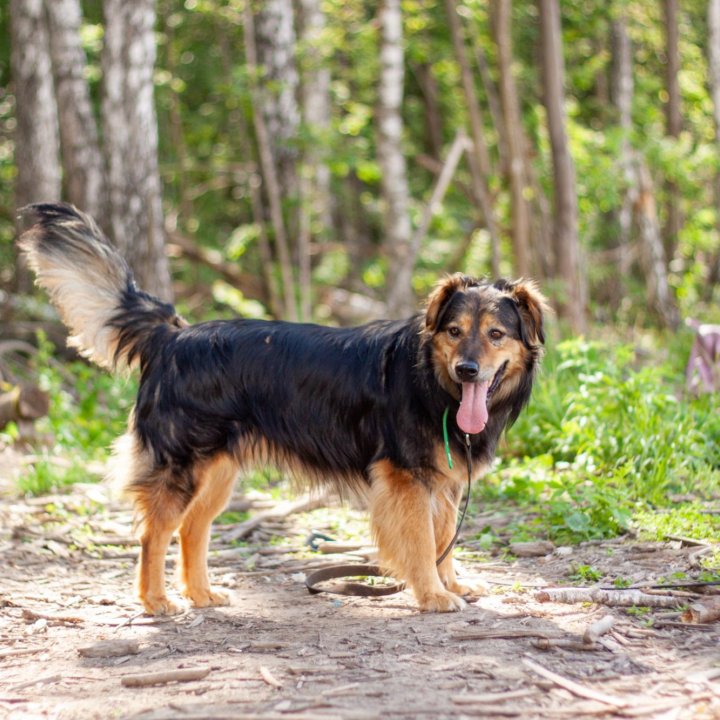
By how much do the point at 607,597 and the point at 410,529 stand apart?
42.1 inches

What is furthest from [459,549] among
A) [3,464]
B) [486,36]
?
[486,36]

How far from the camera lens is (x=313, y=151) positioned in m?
13.8

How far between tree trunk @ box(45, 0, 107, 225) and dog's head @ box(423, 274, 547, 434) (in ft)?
28.6

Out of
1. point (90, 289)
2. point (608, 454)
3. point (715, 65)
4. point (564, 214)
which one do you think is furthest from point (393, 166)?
point (90, 289)

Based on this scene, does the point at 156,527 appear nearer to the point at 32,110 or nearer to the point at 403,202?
the point at 403,202

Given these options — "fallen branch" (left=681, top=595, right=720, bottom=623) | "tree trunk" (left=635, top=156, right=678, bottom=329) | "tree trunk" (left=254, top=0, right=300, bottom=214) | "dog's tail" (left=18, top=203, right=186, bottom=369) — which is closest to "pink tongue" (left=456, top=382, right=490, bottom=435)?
"fallen branch" (left=681, top=595, right=720, bottom=623)

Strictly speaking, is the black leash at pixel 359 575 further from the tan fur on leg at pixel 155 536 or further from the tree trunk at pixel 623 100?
the tree trunk at pixel 623 100

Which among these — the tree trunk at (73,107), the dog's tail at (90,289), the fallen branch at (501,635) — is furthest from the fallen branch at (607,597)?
the tree trunk at (73,107)

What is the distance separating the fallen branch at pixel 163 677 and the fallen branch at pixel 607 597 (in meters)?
1.85

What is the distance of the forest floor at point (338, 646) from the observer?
3.64 metres

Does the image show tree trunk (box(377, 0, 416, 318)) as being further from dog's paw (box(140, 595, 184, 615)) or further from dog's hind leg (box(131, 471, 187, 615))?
dog's paw (box(140, 595, 184, 615))


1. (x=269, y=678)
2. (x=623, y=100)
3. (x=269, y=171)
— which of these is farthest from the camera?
(x=623, y=100)

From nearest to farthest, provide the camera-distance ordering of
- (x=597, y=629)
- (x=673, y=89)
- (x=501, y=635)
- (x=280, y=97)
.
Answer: (x=597, y=629), (x=501, y=635), (x=280, y=97), (x=673, y=89)

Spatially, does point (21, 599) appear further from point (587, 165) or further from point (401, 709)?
point (587, 165)
